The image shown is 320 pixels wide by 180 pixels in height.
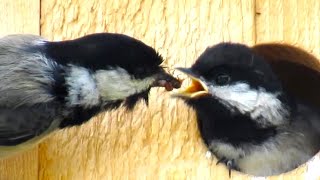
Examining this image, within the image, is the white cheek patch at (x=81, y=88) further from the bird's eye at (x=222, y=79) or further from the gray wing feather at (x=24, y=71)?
the bird's eye at (x=222, y=79)

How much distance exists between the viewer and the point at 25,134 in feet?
6.59

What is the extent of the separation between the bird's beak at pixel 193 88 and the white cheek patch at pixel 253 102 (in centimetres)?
2

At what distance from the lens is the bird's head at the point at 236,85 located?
2059 mm

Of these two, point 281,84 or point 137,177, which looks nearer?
point 137,177

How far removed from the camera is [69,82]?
6.69 feet

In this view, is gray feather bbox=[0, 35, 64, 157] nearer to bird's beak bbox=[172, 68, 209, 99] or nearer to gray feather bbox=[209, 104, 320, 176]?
bird's beak bbox=[172, 68, 209, 99]

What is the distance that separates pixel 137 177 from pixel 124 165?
0.12 ft

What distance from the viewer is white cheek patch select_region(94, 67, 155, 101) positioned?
6.62 feet

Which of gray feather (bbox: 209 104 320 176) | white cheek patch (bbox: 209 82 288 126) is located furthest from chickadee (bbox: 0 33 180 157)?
gray feather (bbox: 209 104 320 176)

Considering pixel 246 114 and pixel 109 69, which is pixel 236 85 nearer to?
pixel 246 114

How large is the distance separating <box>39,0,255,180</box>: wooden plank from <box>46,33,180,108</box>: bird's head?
0.15ft

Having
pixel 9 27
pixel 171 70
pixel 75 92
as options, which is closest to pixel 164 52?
pixel 171 70

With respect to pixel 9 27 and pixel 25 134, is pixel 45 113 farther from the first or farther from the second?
pixel 9 27

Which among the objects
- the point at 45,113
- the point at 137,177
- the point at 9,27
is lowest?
the point at 137,177
